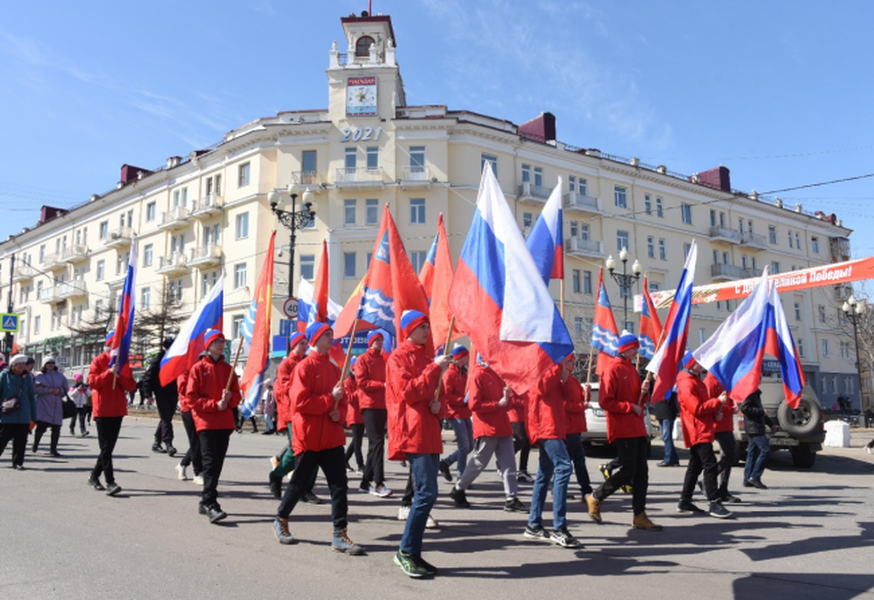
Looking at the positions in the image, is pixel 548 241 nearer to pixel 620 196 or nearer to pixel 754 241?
pixel 620 196

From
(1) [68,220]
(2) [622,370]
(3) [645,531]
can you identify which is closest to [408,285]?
(2) [622,370]

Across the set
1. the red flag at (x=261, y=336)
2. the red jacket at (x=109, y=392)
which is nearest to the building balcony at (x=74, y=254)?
the red jacket at (x=109, y=392)

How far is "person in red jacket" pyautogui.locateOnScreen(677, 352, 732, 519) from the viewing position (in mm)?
8086

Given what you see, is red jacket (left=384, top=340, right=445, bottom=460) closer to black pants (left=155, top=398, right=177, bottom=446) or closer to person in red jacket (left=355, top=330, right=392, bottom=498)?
person in red jacket (left=355, top=330, right=392, bottom=498)

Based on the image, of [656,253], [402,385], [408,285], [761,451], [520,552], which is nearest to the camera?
[402,385]

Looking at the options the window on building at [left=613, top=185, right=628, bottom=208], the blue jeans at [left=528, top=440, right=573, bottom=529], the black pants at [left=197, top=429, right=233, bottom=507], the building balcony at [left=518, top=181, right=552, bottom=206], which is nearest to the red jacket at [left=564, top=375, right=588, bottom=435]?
the blue jeans at [left=528, top=440, right=573, bottom=529]

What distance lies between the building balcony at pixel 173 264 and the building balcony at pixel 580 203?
23.7m

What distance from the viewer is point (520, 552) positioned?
20.0 feet

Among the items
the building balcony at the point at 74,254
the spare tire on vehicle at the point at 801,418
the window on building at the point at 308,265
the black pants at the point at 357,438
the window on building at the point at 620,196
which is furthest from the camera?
the building balcony at the point at 74,254

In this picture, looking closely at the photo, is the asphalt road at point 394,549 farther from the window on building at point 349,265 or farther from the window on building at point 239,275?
the window on building at point 239,275

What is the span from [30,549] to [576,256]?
38.5 m

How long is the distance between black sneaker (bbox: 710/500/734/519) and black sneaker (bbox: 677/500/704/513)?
22 cm

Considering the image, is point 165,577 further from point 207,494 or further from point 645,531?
point 645,531

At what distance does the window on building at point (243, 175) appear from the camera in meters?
40.8
